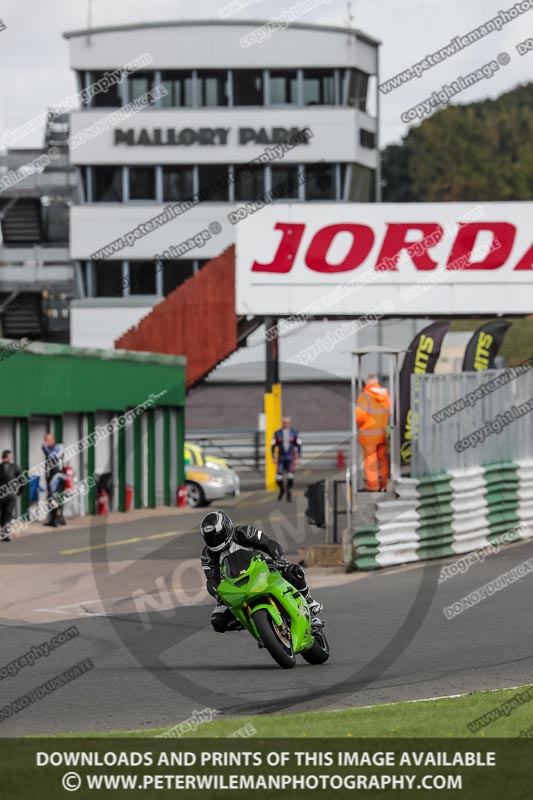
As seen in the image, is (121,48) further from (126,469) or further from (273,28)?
(126,469)

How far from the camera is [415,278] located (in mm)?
36281

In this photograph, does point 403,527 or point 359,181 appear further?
point 359,181

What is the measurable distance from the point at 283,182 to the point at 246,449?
15.1 m

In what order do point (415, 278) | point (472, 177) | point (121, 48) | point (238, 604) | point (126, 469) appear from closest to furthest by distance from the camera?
point (238, 604), point (126, 469), point (415, 278), point (121, 48), point (472, 177)

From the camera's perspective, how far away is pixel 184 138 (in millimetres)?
61406

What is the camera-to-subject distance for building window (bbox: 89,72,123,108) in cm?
6138

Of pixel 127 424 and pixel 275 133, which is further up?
pixel 275 133

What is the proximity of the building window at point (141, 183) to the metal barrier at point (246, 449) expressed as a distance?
36.9 ft

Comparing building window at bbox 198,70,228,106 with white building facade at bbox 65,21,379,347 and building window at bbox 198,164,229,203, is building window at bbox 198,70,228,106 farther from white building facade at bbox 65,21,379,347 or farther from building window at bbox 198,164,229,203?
building window at bbox 198,164,229,203

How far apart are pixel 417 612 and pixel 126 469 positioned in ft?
57.6

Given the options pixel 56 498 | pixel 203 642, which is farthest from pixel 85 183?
pixel 203 642

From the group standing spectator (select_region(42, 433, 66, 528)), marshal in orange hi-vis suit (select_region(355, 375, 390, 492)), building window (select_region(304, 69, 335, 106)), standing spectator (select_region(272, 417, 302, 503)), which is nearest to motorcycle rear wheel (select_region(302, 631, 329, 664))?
marshal in orange hi-vis suit (select_region(355, 375, 390, 492))

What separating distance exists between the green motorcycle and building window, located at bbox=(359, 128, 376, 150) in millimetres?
51919
